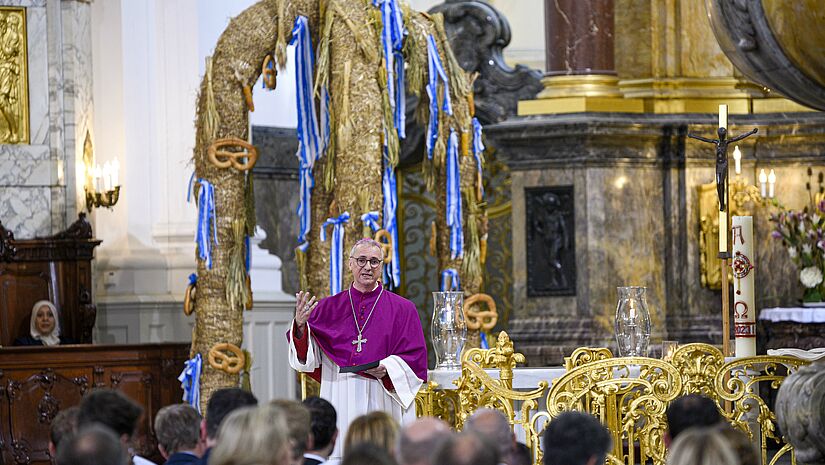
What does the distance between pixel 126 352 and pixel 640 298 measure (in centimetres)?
567

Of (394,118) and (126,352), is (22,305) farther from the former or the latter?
(394,118)

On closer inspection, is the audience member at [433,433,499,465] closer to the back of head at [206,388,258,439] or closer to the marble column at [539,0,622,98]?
the back of head at [206,388,258,439]

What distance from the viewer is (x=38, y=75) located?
15508mm

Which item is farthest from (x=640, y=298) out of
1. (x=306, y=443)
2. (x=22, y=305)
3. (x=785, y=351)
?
(x=22, y=305)

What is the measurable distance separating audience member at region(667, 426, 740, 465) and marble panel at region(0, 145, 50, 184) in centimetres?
1111

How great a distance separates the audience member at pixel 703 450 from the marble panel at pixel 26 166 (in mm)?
11113

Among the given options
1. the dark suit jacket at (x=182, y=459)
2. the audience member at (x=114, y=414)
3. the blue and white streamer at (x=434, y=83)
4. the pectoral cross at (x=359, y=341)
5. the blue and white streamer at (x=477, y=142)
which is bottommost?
the dark suit jacket at (x=182, y=459)

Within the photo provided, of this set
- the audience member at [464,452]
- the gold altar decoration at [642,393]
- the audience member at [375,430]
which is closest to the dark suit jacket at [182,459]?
the audience member at [375,430]

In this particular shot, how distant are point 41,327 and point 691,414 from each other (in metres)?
8.99

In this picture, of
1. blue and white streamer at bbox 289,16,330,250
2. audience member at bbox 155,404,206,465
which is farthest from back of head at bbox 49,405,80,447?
blue and white streamer at bbox 289,16,330,250

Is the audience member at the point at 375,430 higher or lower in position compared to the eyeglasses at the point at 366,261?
lower

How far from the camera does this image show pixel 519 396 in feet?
29.4

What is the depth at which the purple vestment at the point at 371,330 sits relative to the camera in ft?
30.9

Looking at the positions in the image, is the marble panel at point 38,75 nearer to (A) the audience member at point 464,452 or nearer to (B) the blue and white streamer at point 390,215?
(B) the blue and white streamer at point 390,215
